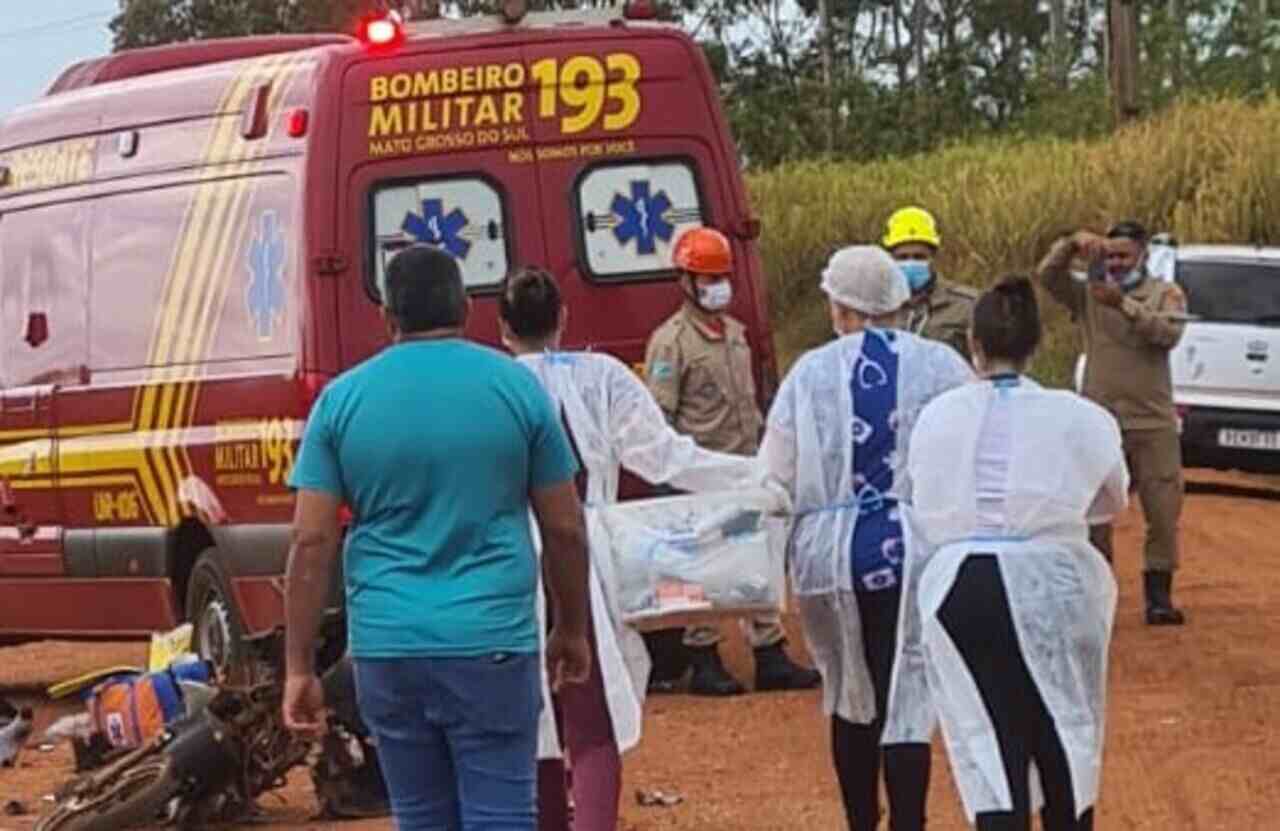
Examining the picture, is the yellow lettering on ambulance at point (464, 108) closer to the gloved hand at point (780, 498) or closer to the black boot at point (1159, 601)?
the gloved hand at point (780, 498)

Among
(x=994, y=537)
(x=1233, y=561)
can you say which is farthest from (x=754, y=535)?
(x=1233, y=561)

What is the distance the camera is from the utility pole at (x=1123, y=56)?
32531 millimetres

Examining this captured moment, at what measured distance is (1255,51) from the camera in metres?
39.3

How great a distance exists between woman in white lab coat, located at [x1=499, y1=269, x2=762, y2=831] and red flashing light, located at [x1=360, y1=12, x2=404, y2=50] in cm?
315

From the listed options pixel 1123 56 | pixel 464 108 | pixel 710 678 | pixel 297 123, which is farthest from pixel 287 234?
pixel 1123 56

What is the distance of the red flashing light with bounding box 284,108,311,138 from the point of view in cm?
1103

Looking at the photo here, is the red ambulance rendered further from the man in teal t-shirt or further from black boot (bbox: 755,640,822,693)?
the man in teal t-shirt

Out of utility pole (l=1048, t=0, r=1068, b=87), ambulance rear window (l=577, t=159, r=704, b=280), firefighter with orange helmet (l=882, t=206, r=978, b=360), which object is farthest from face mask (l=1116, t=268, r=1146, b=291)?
utility pole (l=1048, t=0, r=1068, b=87)

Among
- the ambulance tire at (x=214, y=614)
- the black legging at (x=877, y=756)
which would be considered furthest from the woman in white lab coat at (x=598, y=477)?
the ambulance tire at (x=214, y=614)

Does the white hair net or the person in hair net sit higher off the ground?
the white hair net

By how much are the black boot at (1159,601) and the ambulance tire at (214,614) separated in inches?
161

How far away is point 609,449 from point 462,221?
10.3 ft

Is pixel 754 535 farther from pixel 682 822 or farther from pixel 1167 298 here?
pixel 1167 298

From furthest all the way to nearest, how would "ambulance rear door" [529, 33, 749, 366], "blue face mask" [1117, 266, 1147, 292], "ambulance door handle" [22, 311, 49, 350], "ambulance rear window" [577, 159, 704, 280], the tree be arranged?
the tree < "blue face mask" [1117, 266, 1147, 292] < "ambulance door handle" [22, 311, 49, 350] < "ambulance rear window" [577, 159, 704, 280] < "ambulance rear door" [529, 33, 749, 366]
